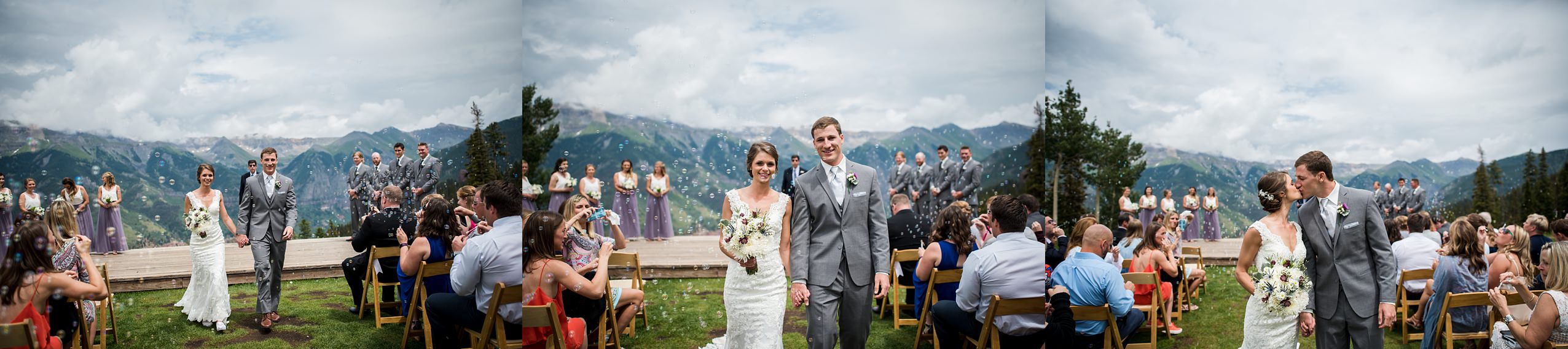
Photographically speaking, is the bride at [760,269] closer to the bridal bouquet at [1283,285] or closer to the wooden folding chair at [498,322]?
the wooden folding chair at [498,322]

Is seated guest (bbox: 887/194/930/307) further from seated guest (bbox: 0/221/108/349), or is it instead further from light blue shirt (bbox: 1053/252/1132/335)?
seated guest (bbox: 0/221/108/349)

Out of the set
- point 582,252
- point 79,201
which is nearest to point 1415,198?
point 582,252

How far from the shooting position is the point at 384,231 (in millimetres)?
4793

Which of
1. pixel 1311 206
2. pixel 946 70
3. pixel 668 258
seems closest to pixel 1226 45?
pixel 1311 206

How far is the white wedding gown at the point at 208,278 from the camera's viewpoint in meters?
4.55

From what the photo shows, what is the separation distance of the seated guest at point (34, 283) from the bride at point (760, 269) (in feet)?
10.7

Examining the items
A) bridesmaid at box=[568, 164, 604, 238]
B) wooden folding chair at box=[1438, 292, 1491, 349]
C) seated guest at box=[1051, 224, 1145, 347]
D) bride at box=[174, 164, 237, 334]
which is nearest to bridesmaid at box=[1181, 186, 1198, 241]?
seated guest at box=[1051, 224, 1145, 347]

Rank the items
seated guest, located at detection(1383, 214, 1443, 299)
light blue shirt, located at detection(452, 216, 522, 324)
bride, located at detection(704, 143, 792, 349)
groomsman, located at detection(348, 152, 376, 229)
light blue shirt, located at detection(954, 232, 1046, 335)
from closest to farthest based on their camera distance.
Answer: light blue shirt, located at detection(954, 232, 1046, 335)
bride, located at detection(704, 143, 792, 349)
light blue shirt, located at detection(452, 216, 522, 324)
groomsman, located at detection(348, 152, 376, 229)
seated guest, located at detection(1383, 214, 1443, 299)

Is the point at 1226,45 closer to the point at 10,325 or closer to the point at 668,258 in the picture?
the point at 668,258

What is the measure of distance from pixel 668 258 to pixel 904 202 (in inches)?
68.3

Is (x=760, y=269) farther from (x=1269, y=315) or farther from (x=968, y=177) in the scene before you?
(x=1269, y=315)

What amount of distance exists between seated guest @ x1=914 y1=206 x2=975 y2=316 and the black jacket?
119 inches

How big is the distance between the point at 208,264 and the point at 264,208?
1.48 feet

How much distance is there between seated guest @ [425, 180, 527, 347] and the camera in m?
4.32
